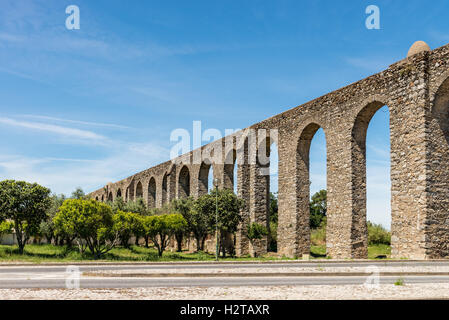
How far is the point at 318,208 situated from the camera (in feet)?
169

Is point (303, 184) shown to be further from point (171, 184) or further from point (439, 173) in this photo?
point (171, 184)

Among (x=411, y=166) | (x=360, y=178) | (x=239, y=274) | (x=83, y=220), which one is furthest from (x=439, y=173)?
(x=83, y=220)

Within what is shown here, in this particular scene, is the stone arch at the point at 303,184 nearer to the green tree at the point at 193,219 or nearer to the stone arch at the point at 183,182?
the green tree at the point at 193,219

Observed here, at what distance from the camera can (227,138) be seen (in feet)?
106

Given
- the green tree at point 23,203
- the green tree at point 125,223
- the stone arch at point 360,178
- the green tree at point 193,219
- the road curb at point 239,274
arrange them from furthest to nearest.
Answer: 1. the green tree at point 193,219
2. the green tree at point 23,203
3. the green tree at point 125,223
4. the stone arch at point 360,178
5. the road curb at point 239,274

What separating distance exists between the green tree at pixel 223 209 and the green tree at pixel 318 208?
2115cm

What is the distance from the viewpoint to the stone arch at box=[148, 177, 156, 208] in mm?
46844

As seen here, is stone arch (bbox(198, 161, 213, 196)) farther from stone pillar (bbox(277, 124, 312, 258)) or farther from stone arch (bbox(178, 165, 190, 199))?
stone pillar (bbox(277, 124, 312, 258))

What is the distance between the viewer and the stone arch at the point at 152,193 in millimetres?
46844

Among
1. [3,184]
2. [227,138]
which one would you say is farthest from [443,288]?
Answer: [3,184]

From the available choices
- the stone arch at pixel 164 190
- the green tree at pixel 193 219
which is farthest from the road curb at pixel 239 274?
the stone arch at pixel 164 190

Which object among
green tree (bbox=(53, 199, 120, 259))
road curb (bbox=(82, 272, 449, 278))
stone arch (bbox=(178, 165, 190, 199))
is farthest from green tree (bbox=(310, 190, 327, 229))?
road curb (bbox=(82, 272, 449, 278))
